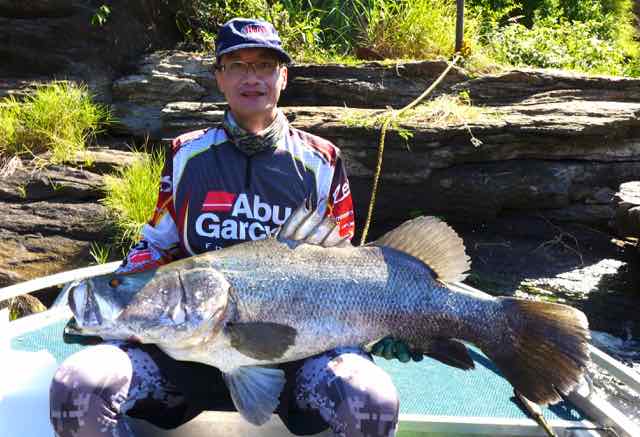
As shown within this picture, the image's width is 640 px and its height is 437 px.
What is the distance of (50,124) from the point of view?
6219 millimetres

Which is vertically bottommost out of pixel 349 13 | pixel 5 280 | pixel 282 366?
pixel 5 280

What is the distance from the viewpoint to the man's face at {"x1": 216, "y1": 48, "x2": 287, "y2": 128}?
97.2 inches

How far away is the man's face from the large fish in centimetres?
56

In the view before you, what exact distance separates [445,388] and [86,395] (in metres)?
1.88

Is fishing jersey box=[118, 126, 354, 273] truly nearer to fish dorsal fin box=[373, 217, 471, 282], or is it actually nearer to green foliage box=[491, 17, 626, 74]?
fish dorsal fin box=[373, 217, 471, 282]

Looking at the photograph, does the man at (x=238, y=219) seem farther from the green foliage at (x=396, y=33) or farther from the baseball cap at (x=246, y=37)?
the green foliage at (x=396, y=33)

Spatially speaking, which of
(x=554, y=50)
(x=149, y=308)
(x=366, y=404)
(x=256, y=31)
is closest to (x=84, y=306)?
(x=149, y=308)

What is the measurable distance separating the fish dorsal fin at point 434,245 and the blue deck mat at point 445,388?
38.9 inches

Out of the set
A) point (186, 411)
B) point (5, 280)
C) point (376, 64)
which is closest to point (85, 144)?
point (5, 280)

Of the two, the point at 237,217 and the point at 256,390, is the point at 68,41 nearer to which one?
the point at 237,217

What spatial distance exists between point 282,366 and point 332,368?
0.27m

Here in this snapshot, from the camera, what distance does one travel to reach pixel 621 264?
19.9ft

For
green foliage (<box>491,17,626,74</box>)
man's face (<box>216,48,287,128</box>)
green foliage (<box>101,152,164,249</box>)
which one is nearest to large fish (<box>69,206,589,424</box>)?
man's face (<box>216,48,287,128</box>)

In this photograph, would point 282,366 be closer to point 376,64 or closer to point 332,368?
point 332,368
